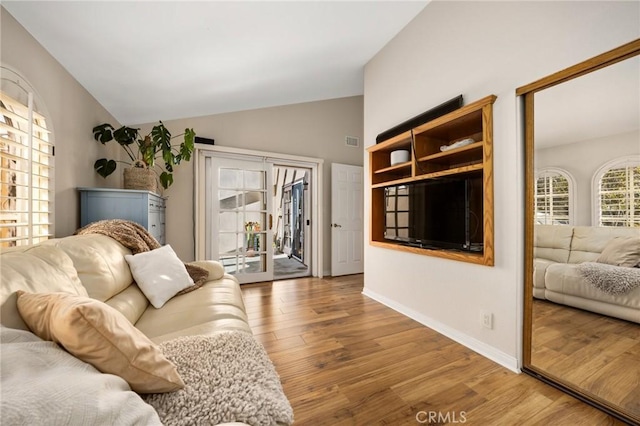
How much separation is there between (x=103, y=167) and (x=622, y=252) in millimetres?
4034

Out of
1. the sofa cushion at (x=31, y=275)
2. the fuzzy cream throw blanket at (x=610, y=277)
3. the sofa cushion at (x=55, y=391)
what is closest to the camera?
the sofa cushion at (x=55, y=391)

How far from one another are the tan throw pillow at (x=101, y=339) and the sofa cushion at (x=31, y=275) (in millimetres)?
28

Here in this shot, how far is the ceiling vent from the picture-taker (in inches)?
182

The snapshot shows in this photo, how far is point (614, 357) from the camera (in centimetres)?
146

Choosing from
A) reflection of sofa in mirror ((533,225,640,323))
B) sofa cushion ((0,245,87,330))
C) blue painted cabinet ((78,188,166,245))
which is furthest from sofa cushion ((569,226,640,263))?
blue painted cabinet ((78,188,166,245))

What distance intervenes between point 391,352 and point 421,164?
1.73 m

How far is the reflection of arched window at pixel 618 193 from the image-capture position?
1301 millimetres

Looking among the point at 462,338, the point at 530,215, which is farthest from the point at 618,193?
the point at 462,338

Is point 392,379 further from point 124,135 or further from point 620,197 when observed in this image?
point 124,135

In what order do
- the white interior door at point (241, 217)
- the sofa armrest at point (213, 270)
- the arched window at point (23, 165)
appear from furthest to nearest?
the white interior door at point (241, 217), the sofa armrest at point (213, 270), the arched window at point (23, 165)

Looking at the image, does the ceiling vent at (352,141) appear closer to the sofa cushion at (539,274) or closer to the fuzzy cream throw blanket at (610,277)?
the sofa cushion at (539,274)

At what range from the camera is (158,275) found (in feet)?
5.80

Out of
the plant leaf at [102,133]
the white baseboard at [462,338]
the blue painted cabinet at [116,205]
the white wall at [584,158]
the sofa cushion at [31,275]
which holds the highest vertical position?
the plant leaf at [102,133]

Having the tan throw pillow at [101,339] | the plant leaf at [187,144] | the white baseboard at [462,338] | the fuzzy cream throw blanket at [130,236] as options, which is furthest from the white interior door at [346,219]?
the tan throw pillow at [101,339]
